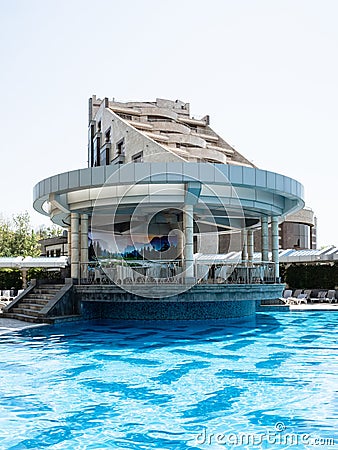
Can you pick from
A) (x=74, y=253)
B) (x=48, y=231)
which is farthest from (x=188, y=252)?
(x=48, y=231)

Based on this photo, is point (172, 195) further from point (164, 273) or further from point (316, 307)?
point (316, 307)

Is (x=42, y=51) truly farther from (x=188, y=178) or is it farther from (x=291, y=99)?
(x=291, y=99)

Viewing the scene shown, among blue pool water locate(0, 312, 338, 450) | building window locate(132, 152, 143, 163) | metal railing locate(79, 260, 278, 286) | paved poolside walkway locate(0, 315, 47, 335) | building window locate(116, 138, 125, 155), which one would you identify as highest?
building window locate(116, 138, 125, 155)

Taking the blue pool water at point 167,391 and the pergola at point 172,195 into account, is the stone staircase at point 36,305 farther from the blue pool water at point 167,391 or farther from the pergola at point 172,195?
the blue pool water at point 167,391

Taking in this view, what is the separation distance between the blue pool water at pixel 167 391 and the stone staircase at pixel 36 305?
7.67 ft

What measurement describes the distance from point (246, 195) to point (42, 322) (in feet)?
28.3

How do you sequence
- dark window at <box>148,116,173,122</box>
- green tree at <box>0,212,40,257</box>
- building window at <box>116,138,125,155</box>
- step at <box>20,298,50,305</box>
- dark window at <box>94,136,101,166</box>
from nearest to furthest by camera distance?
step at <box>20,298,50,305</box>
green tree at <box>0,212,40,257</box>
building window at <box>116,138,125,155</box>
dark window at <box>94,136,101,166</box>
dark window at <box>148,116,173,122</box>

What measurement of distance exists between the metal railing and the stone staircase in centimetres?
142

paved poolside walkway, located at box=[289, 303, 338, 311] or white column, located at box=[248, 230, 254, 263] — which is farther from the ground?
white column, located at box=[248, 230, 254, 263]

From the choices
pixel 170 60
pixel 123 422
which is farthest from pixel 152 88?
pixel 123 422

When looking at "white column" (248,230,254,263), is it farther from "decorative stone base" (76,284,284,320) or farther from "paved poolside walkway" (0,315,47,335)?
"paved poolside walkway" (0,315,47,335)

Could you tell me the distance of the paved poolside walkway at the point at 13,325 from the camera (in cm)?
1644

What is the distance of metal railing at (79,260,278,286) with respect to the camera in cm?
1853

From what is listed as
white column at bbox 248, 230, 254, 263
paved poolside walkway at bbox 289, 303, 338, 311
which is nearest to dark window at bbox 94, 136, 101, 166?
white column at bbox 248, 230, 254, 263
